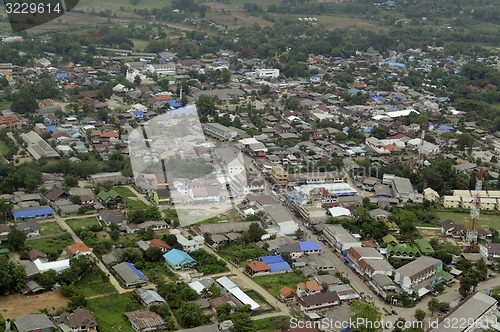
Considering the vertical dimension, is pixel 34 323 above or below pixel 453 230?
above

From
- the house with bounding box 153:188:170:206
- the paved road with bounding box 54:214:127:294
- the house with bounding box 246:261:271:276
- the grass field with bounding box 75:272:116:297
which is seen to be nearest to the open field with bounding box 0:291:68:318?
the grass field with bounding box 75:272:116:297

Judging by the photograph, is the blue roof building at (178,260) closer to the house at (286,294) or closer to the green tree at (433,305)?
the house at (286,294)

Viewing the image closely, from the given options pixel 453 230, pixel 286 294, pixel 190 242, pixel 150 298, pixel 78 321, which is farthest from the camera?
pixel 453 230

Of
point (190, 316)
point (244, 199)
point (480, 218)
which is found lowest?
point (480, 218)

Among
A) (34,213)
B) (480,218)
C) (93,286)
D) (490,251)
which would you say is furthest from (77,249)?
(480,218)

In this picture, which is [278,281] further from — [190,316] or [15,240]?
[15,240]

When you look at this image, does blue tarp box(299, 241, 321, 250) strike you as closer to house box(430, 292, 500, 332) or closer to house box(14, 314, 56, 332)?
house box(430, 292, 500, 332)

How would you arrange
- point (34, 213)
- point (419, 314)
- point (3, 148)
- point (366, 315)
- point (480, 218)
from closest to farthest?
point (366, 315)
point (419, 314)
point (34, 213)
point (480, 218)
point (3, 148)

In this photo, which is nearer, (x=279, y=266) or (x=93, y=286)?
(x=93, y=286)
